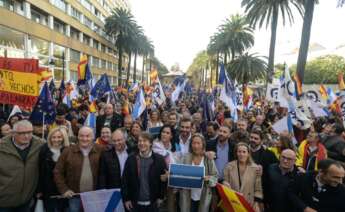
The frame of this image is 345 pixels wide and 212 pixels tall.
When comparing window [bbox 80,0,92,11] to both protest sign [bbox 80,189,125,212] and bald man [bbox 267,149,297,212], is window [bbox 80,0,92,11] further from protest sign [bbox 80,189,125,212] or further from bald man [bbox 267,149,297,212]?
bald man [bbox 267,149,297,212]

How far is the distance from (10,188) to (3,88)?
280 cm

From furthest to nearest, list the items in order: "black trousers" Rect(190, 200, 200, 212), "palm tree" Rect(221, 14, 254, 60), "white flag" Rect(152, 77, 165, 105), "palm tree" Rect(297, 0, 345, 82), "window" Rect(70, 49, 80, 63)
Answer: "window" Rect(70, 49, 80, 63) < "palm tree" Rect(221, 14, 254, 60) < "palm tree" Rect(297, 0, 345, 82) < "white flag" Rect(152, 77, 165, 105) < "black trousers" Rect(190, 200, 200, 212)

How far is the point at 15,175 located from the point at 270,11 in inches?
900

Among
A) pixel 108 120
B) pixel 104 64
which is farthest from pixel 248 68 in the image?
pixel 104 64

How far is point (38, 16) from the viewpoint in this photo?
32.2 meters

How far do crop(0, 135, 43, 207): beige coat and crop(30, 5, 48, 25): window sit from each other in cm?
3045

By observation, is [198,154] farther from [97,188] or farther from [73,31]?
[73,31]

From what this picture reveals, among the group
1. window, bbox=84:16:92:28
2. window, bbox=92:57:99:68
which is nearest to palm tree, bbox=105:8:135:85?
window, bbox=84:16:92:28

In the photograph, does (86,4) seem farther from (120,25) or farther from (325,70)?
(325,70)

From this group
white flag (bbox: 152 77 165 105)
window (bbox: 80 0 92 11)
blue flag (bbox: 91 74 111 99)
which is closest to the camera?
blue flag (bbox: 91 74 111 99)

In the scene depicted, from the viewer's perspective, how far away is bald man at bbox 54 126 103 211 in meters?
3.87

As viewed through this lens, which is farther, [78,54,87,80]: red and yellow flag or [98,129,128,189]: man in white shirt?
[78,54,87,80]: red and yellow flag

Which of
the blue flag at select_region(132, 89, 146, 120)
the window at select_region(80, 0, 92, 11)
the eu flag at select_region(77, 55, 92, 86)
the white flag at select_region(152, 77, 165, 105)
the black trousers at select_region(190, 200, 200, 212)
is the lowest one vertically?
the black trousers at select_region(190, 200, 200, 212)

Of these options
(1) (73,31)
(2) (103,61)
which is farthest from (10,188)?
(2) (103,61)
